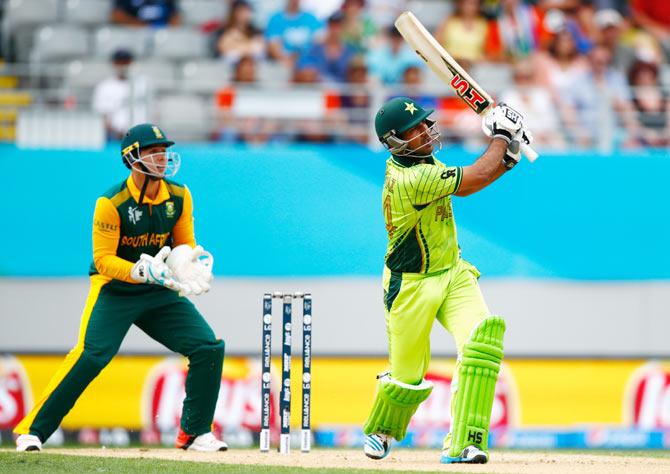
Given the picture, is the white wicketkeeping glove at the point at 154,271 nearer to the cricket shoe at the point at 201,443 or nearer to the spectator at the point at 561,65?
the cricket shoe at the point at 201,443

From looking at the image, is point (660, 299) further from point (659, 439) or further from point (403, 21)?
point (403, 21)

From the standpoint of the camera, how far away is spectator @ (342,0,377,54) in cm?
1242

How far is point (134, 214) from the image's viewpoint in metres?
7.83

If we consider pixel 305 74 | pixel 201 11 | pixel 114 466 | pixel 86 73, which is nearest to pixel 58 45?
pixel 86 73

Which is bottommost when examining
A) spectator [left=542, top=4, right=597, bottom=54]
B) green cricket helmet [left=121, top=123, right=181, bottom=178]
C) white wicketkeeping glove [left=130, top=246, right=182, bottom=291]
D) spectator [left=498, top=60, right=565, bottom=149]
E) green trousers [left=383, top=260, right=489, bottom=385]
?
green trousers [left=383, top=260, right=489, bottom=385]

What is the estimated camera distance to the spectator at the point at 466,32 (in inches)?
495

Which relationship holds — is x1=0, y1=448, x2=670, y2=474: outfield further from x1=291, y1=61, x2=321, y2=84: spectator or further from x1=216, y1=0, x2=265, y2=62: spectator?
x1=216, y1=0, x2=265, y2=62: spectator

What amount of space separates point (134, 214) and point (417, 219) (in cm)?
170

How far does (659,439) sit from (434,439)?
1830 mm

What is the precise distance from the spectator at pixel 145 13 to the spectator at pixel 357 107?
6.90 feet

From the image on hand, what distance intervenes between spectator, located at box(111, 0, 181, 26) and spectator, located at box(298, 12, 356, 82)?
1481 mm

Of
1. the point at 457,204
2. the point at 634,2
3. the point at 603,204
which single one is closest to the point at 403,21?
the point at 457,204

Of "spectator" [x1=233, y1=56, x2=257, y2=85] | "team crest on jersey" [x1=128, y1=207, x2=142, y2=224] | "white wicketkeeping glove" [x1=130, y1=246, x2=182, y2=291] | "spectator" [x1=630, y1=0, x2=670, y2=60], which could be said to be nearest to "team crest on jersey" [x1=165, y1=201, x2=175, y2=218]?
"team crest on jersey" [x1=128, y1=207, x2=142, y2=224]

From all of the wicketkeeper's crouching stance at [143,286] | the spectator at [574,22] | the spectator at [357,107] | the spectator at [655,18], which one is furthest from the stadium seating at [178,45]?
the wicketkeeper's crouching stance at [143,286]
